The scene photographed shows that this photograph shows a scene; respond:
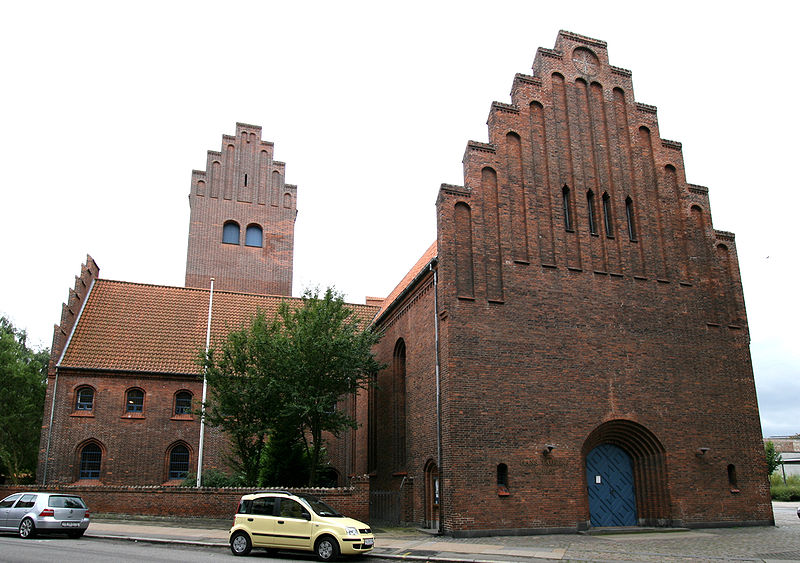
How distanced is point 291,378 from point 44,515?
8553 millimetres

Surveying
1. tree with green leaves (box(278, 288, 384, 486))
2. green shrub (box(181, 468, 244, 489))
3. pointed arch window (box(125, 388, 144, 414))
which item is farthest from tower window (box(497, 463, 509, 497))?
pointed arch window (box(125, 388, 144, 414))

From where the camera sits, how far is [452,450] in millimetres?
18625

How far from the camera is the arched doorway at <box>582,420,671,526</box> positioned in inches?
804

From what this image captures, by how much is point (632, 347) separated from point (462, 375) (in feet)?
20.7

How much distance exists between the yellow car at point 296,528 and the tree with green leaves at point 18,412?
21.8 meters

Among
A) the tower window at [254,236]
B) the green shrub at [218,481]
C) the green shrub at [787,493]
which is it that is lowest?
the green shrub at [787,493]

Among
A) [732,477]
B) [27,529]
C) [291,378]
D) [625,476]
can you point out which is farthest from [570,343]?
[27,529]

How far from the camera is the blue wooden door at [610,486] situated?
20.4 metres

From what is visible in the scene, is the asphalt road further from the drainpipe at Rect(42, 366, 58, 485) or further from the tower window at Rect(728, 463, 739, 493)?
the tower window at Rect(728, 463, 739, 493)

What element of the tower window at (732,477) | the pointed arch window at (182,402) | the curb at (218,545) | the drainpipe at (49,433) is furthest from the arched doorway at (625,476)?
the drainpipe at (49,433)

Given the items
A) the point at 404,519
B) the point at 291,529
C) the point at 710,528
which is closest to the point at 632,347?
the point at 710,528

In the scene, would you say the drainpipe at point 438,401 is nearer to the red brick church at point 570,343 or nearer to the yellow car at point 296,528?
the red brick church at point 570,343

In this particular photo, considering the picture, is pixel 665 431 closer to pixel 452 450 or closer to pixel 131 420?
pixel 452 450

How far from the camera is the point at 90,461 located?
2859cm
